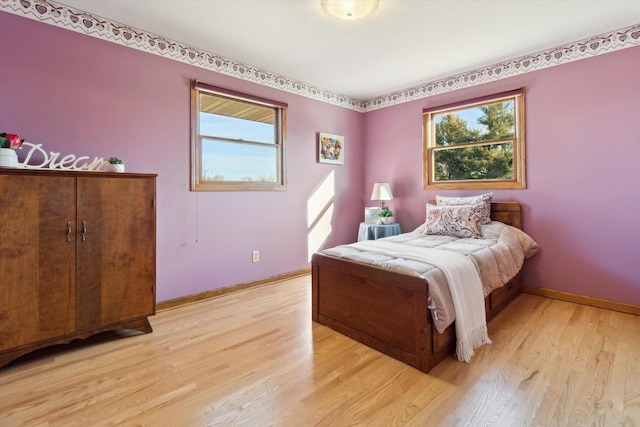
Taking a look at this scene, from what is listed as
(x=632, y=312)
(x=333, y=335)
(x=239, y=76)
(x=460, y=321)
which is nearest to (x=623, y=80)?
(x=632, y=312)

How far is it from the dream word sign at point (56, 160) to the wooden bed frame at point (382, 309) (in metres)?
1.78

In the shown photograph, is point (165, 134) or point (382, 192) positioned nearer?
point (165, 134)

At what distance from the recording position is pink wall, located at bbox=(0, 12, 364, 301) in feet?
7.31

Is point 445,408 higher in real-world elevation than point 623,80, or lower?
lower

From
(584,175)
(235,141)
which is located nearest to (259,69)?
(235,141)

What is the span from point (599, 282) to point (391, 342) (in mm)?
2227

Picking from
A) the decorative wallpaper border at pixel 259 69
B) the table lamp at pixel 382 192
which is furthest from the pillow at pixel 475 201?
the decorative wallpaper border at pixel 259 69

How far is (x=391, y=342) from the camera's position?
2025mm

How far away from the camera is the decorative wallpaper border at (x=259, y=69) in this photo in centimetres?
229

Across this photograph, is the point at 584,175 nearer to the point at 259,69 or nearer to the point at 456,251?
the point at 456,251

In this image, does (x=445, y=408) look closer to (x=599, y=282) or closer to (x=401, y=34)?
(x=599, y=282)

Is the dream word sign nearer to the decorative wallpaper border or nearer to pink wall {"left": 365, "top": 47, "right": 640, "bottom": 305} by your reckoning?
the decorative wallpaper border

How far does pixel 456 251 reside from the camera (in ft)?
8.05

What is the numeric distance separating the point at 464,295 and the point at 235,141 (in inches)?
102
